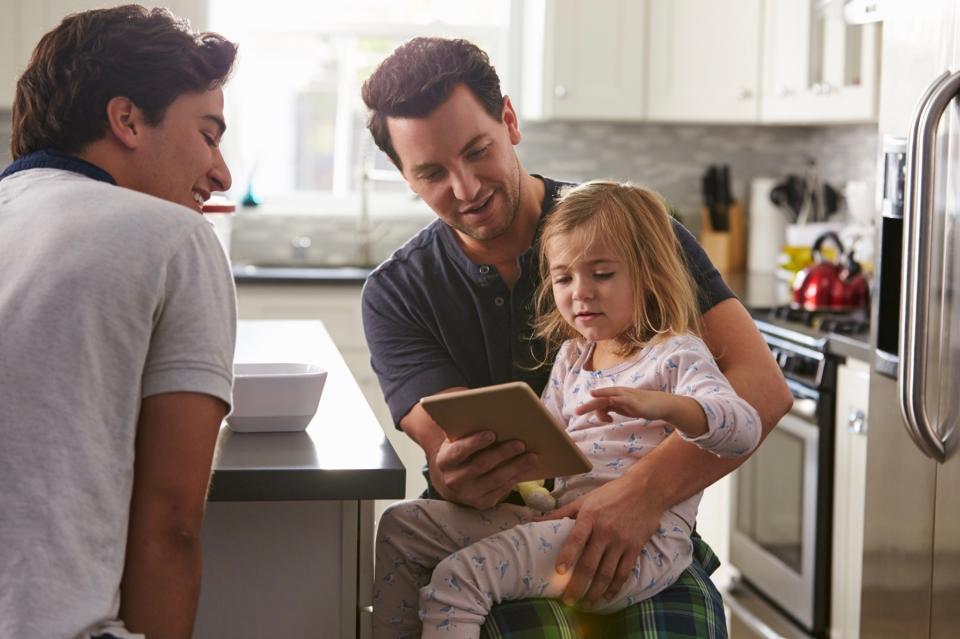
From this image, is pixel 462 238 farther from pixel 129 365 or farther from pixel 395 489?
pixel 129 365

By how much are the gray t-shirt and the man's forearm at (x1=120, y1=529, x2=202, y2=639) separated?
32mm

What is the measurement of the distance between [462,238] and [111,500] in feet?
3.16

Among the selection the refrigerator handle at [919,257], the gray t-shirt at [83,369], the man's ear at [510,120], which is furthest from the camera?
the refrigerator handle at [919,257]

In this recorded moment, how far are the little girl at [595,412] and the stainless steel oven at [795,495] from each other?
61.5 inches

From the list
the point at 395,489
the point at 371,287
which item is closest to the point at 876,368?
the point at 371,287

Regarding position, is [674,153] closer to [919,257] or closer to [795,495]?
[795,495]

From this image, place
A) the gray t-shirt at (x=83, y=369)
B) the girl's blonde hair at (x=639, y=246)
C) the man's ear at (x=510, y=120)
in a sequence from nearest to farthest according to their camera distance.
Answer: the gray t-shirt at (x=83, y=369) → the girl's blonde hair at (x=639, y=246) → the man's ear at (x=510, y=120)

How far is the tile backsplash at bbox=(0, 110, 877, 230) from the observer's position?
562 cm

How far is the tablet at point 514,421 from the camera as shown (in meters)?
1.65

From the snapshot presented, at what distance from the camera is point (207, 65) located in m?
1.63

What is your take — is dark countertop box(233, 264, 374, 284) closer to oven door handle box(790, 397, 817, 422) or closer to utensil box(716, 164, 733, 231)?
utensil box(716, 164, 733, 231)

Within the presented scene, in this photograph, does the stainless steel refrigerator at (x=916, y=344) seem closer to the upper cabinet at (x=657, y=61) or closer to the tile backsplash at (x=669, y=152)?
the upper cabinet at (x=657, y=61)

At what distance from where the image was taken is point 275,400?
75.5 inches

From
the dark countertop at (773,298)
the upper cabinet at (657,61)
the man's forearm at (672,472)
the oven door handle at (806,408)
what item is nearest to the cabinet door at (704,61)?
the upper cabinet at (657,61)
